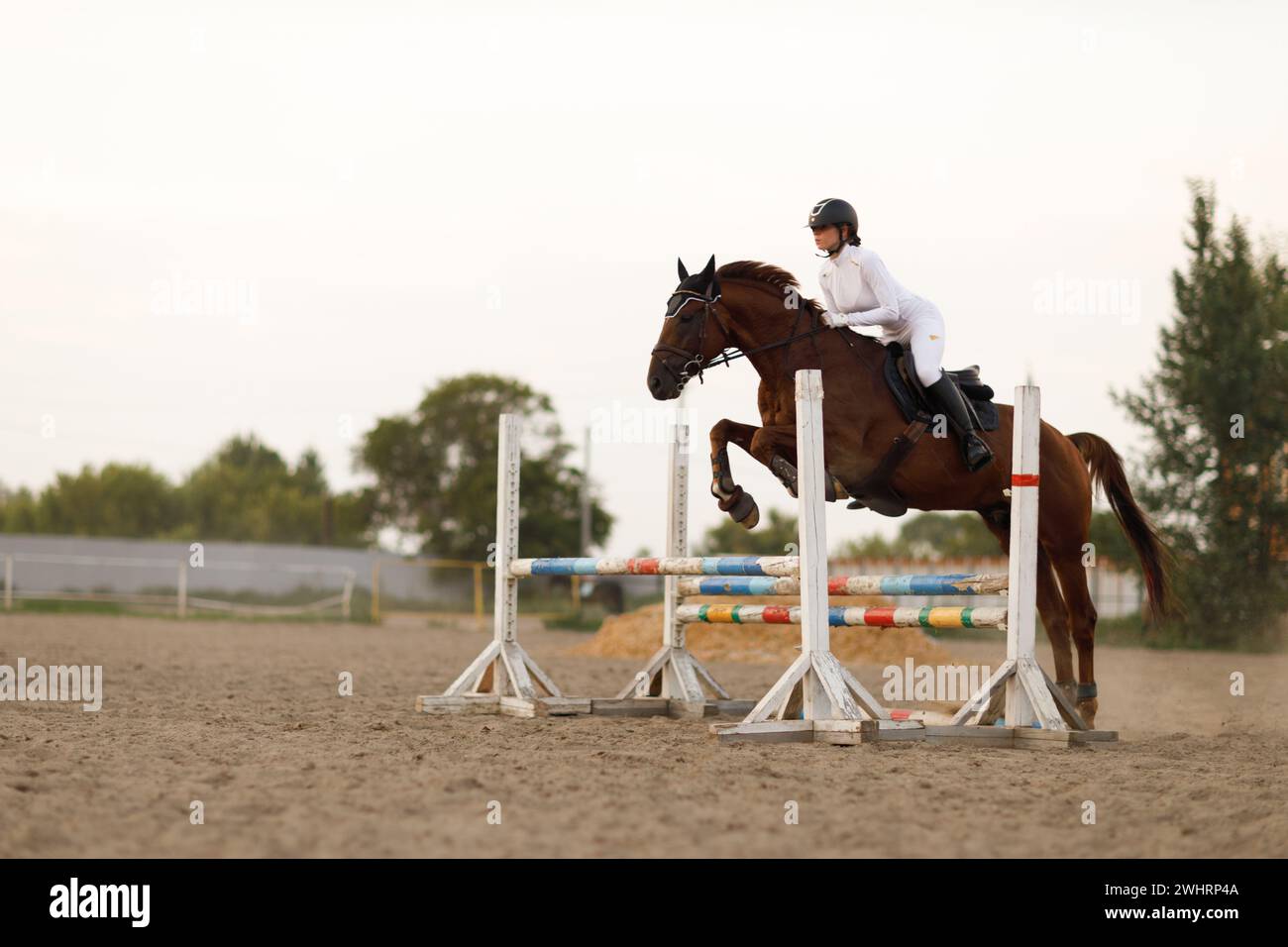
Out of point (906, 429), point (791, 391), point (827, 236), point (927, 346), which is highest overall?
point (827, 236)

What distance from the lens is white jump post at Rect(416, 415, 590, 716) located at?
7.43 metres

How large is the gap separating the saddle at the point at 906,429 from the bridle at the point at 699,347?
0.44 m

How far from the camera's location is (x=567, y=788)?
4.23m

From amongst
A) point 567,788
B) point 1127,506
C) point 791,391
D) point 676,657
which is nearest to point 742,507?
point 791,391

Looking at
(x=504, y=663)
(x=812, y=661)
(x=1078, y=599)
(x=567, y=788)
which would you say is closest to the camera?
(x=567, y=788)

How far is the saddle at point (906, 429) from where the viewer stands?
21.0 feet

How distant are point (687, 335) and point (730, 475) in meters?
0.77

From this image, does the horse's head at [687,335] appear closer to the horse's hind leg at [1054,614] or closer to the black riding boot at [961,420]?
the black riding boot at [961,420]

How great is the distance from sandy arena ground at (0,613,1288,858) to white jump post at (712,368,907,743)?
17 cm

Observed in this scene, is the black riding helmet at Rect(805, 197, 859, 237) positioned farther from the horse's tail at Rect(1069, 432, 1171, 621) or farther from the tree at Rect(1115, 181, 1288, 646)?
the tree at Rect(1115, 181, 1288, 646)

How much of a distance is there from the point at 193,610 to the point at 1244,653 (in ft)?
64.6

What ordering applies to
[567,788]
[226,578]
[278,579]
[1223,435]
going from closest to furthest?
[567,788]
[1223,435]
[226,578]
[278,579]

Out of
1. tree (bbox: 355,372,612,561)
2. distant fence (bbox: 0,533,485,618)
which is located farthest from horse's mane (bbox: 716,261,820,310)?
tree (bbox: 355,372,612,561)

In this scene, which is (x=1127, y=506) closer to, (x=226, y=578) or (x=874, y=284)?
(x=874, y=284)
